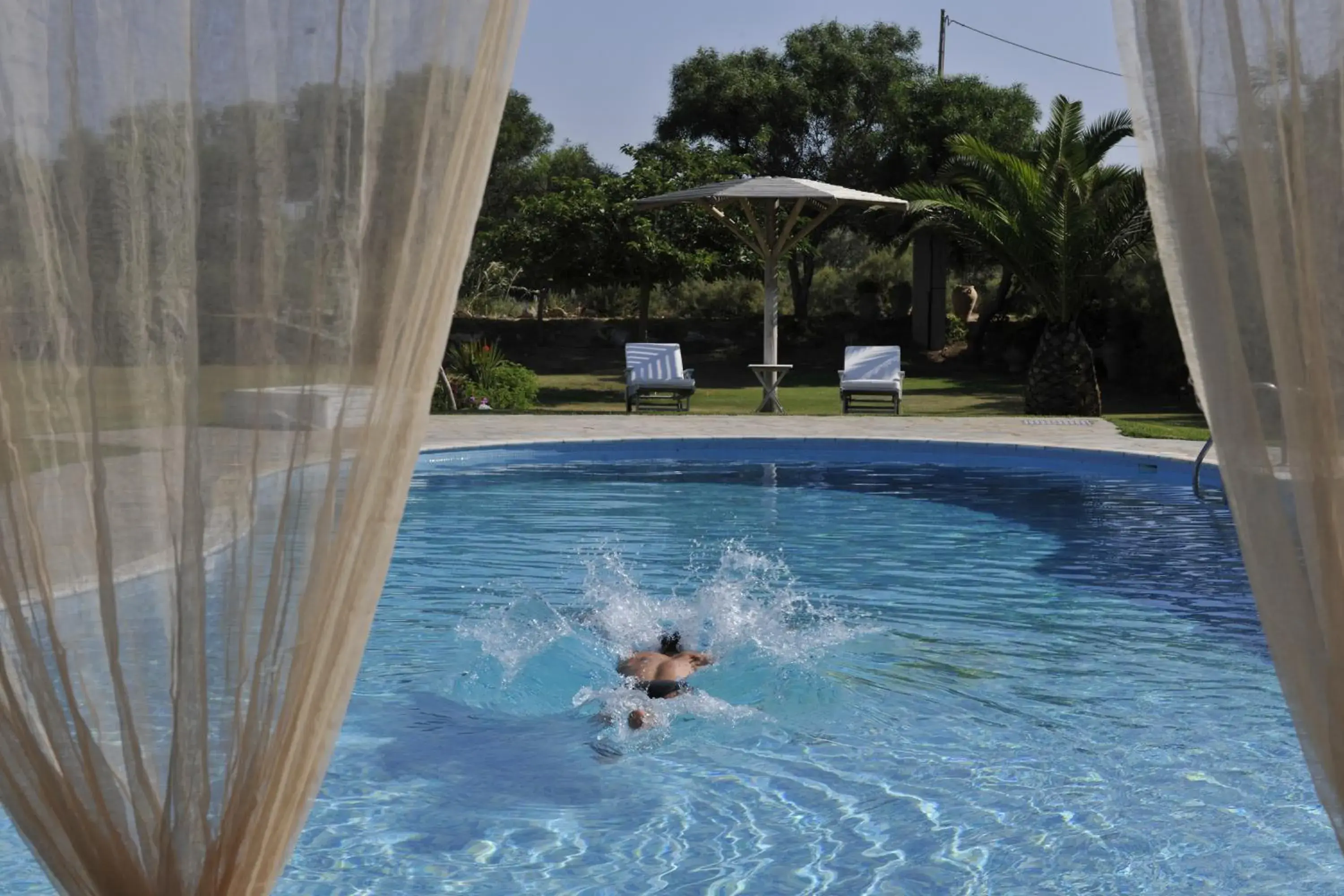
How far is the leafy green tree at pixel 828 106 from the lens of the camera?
28.4 m

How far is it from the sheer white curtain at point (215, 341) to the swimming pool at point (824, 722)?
2104 mm

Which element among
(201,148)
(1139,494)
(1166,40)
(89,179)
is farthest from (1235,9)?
(1139,494)

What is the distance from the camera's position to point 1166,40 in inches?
71.6

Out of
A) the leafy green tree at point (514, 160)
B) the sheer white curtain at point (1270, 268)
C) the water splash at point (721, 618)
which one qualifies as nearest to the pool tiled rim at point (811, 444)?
the water splash at point (721, 618)

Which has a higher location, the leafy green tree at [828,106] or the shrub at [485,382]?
the leafy green tree at [828,106]

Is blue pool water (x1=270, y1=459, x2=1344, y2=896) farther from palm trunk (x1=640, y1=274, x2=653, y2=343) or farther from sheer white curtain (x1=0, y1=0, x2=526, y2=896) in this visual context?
palm trunk (x1=640, y1=274, x2=653, y2=343)

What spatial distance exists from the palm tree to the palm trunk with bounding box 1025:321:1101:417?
1 centimetres

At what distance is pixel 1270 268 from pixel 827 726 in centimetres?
397

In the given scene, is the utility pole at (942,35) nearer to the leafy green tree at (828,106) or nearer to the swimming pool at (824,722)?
the leafy green tree at (828,106)

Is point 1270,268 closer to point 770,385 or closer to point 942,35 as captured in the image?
point 770,385

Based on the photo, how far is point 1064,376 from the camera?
17.5 metres

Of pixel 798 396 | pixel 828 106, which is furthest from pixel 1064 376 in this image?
pixel 828 106

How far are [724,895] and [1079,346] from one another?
1466cm

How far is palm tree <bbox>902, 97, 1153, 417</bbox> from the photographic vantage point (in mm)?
17234
